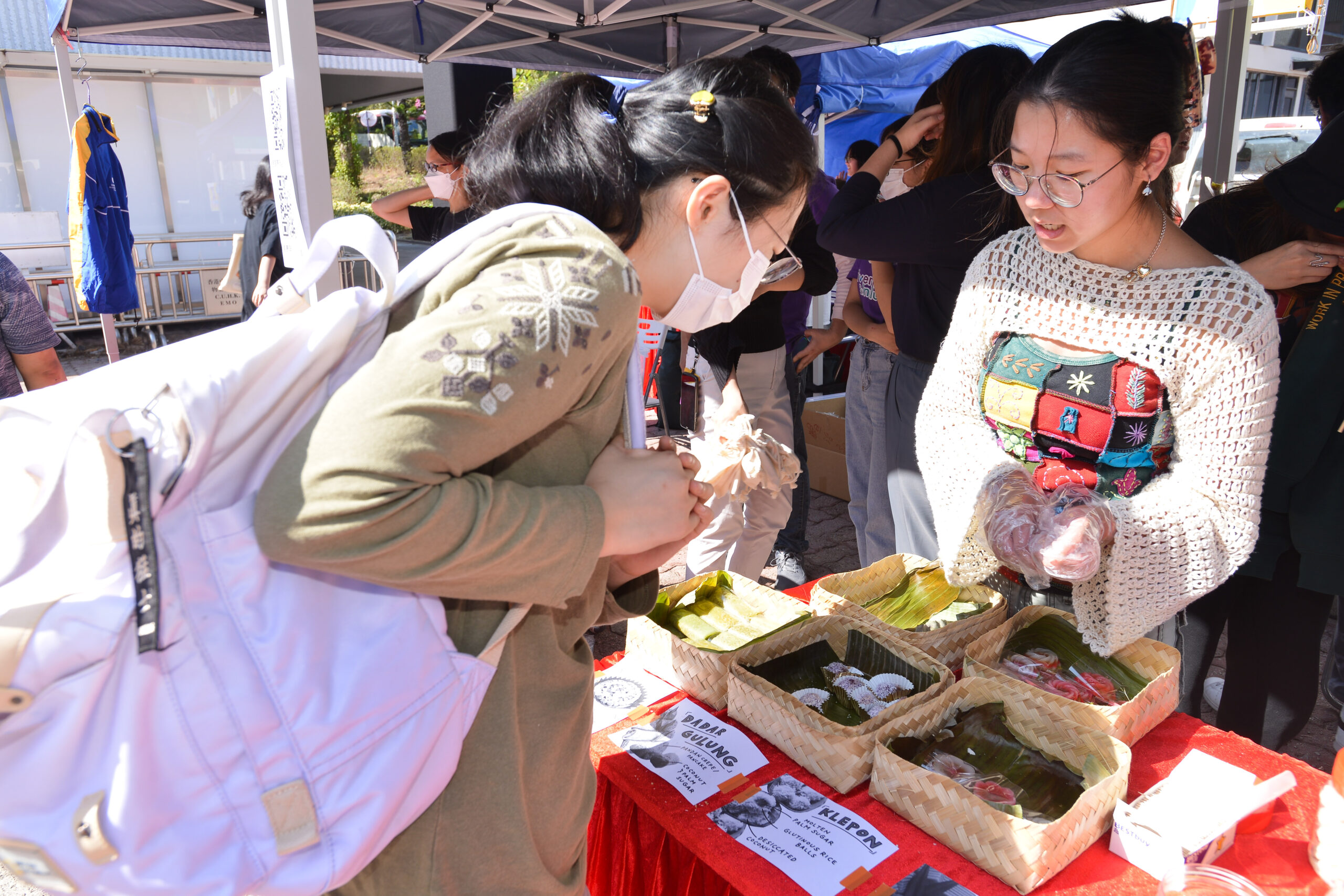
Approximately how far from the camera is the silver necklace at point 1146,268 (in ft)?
5.22

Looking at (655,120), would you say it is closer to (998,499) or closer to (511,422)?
(511,422)

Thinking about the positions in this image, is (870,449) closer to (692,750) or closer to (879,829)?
(692,750)

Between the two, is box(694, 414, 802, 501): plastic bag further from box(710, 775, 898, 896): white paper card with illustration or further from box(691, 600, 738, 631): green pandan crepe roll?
box(710, 775, 898, 896): white paper card with illustration

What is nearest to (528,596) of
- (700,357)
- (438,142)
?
(700,357)

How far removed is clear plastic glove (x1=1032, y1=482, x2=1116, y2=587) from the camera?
1.42 metres

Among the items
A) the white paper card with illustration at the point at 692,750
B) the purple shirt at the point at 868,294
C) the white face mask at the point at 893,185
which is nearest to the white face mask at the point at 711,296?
Result: the white paper card with illustration at the point at 692,750

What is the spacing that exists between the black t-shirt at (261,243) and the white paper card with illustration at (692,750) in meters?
4.46

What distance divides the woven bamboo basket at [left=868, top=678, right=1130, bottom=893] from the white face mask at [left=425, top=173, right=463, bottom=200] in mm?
2978

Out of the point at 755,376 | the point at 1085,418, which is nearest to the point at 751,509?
the point at 755,376

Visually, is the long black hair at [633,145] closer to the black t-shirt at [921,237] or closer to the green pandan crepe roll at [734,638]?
the green pandan crepe roll at [734,638]

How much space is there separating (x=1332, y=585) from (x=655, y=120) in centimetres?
192

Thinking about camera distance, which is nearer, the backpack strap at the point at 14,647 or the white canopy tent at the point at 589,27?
the backpack strap at the point at 14,647

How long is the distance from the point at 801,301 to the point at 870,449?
888 millimetres

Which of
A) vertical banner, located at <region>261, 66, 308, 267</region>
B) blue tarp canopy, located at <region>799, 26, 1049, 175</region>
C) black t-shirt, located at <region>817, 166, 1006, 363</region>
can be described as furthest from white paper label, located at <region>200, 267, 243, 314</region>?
black t-shirt, located at <region>817, 166, 1006, 363</region>
